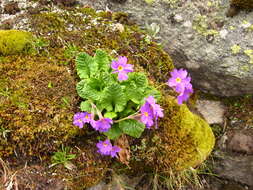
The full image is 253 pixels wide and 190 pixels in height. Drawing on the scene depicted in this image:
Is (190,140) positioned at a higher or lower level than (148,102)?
lower

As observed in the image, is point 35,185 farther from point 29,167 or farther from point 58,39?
point 58,39

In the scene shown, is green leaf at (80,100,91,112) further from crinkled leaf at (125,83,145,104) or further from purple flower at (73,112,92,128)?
crinkled leaf at (125,83,145,104)

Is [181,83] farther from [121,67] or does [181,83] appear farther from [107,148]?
[107,148]

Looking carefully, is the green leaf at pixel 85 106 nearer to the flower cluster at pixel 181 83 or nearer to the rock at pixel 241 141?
the flower cluster at pixel 181 83

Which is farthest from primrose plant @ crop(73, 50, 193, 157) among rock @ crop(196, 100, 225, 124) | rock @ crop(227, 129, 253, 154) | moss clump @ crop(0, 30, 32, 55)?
rock @ crop(227, 129, 253, 154)

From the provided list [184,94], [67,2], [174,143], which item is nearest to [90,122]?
[184,94]

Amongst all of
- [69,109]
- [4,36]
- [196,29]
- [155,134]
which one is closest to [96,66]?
[69,109]
